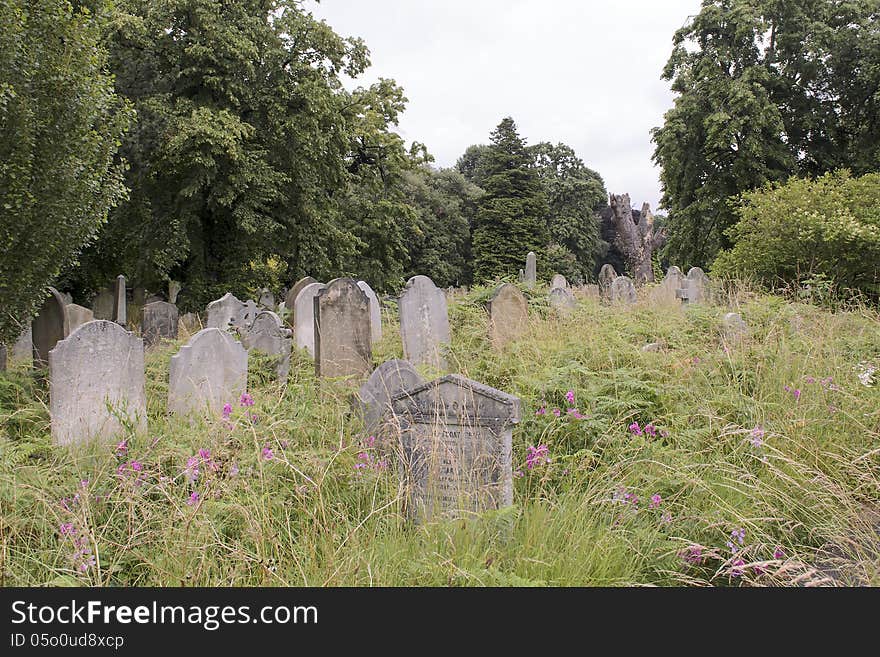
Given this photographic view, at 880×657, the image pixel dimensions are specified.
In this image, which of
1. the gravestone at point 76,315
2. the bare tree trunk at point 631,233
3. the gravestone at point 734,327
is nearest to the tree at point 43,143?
the gravestone at point 76,315

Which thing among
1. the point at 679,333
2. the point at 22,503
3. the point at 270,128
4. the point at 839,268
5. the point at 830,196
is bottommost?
the point at 22,503

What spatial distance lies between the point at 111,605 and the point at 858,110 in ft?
86.2

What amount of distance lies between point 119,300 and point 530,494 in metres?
17.3

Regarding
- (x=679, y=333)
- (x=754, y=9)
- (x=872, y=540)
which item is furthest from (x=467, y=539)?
(x=754, y=9)

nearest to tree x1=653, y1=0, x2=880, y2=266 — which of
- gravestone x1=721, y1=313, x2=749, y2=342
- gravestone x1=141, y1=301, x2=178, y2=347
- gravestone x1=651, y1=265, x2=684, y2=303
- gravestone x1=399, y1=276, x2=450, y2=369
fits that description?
gravestone x1=651, y1=265, x2=684, y2=303

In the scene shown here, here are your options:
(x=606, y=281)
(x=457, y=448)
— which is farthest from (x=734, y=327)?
(x=606, y=281)

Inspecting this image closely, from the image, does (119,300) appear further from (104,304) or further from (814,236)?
(814,236)

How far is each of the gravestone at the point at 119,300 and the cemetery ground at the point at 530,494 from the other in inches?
506

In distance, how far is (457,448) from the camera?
382cm

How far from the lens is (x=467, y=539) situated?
319 centimetres

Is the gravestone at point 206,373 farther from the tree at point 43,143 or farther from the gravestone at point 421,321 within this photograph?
the tree at point 43,143

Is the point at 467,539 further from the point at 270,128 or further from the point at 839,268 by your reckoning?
the point at 270,128

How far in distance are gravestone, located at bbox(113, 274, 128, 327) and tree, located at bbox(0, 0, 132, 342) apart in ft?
35.4

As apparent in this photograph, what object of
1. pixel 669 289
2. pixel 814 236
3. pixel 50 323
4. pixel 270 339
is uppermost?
pixel 814 236
